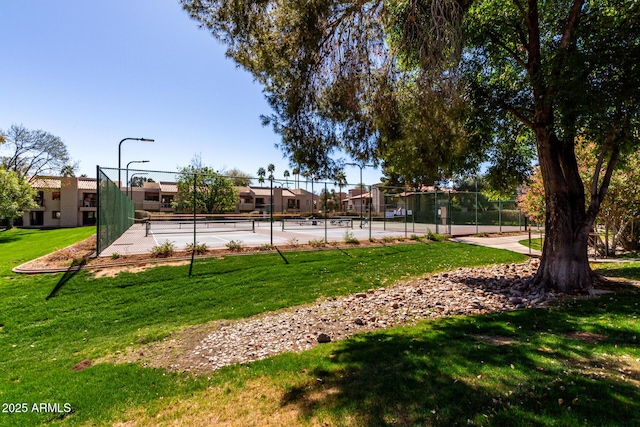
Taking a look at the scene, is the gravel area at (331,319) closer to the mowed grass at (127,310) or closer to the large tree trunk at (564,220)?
the mowed grass at (127,310)

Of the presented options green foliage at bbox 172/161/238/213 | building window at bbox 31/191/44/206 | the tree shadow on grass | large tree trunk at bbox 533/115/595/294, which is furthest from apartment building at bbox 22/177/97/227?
large tree trunk at bbox 533/115/595/294

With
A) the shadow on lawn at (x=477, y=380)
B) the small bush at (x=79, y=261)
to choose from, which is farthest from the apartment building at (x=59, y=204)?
the shadow on lawn at (x=477, y=380)

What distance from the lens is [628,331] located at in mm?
4258

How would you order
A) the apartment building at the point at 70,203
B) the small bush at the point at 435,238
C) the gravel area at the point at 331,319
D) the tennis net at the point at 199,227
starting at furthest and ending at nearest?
the apartment building at the point at 70,203 < the tennis net at the point at 199,227 < the small bush at the point at 435,238 < the gravel area at the point at 331,319

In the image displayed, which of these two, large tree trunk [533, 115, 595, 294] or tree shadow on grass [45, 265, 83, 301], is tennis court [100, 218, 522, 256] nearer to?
tree shadow on grass [45, 265, 83, 301]

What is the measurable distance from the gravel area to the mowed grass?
1.28ft

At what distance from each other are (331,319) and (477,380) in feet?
10.5

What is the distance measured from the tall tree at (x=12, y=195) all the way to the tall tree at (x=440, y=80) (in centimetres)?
2903

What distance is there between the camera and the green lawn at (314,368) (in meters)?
2.64

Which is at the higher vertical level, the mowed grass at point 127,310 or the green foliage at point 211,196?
the green foliage at point 211,196

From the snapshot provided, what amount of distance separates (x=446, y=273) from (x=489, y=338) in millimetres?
5414

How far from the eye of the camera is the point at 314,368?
3748 millimetres

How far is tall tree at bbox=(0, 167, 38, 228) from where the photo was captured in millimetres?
24250

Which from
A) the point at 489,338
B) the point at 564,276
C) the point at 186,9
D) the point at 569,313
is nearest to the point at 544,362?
the point at 489,338
